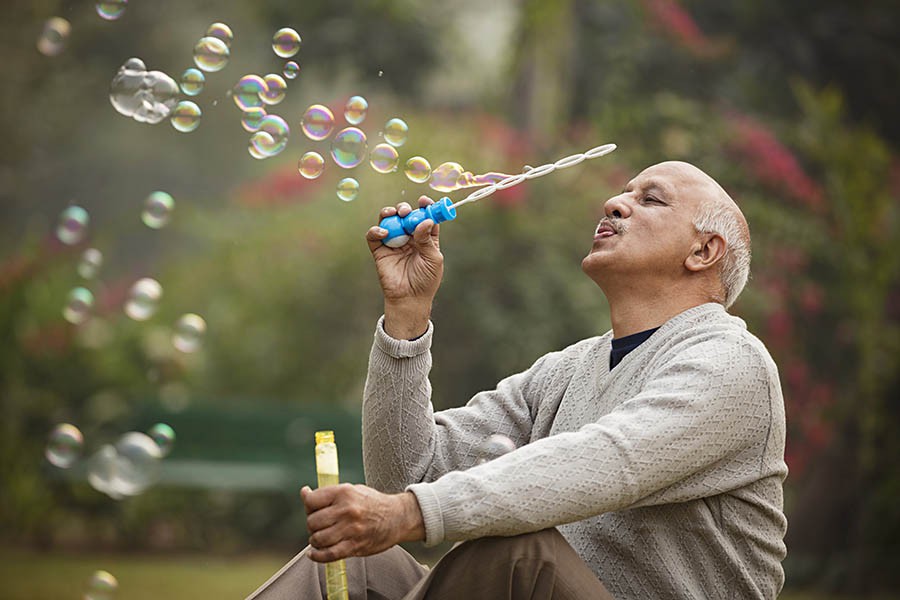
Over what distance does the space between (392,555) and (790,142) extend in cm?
485

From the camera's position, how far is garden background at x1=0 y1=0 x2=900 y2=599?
19.7 ft

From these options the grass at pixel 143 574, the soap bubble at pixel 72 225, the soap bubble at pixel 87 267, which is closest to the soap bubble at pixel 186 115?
the soap bubble at pixel 72 225

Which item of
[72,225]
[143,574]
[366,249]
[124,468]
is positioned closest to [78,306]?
[72,225]

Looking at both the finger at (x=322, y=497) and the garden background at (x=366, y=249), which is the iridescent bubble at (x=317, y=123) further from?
the garden background at (x=366, y=249)

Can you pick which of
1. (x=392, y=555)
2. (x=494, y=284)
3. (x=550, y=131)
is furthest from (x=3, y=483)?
(x=392, y=555)

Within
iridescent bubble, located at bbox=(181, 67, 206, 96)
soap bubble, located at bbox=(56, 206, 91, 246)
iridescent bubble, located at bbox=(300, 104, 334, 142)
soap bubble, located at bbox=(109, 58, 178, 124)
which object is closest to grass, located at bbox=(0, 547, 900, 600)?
Answer: soap bubble, located at bbox=(56, 206, 91, 246)

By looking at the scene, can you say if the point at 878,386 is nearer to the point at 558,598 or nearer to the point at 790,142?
the point at 790,142

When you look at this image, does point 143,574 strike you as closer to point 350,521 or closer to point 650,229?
point 650,229

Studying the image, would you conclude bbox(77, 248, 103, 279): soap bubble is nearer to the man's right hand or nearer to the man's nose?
the man's right hand

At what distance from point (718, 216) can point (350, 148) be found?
3.33 feet

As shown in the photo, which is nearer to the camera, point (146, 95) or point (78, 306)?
point (146, 95)

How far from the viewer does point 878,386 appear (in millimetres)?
6047

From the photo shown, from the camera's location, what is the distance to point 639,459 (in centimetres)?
187

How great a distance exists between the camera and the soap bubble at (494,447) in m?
2.36
